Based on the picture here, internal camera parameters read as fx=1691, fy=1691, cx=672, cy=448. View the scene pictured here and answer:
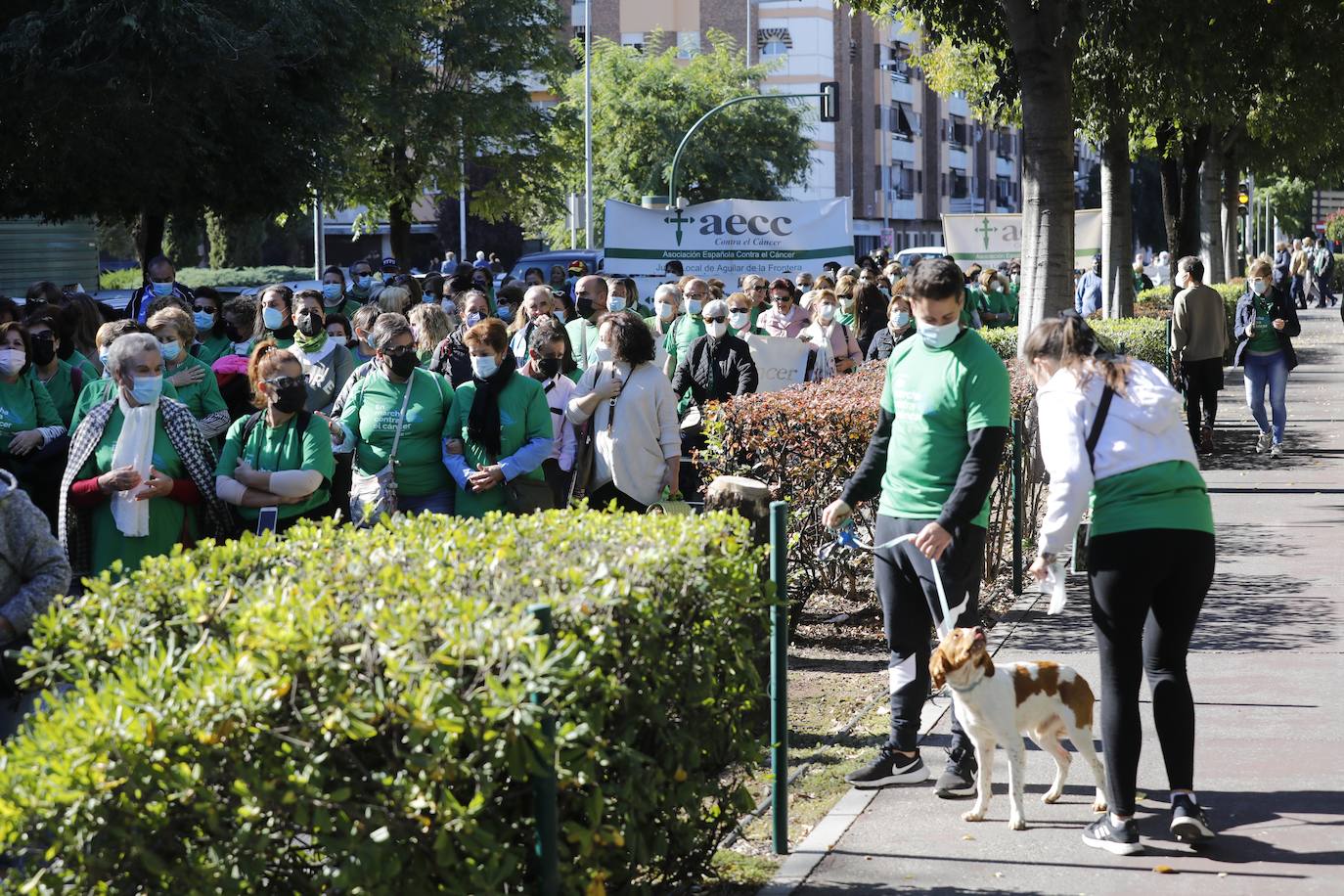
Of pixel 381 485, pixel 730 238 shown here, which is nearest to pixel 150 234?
pixel 730 238

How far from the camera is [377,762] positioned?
372 cm

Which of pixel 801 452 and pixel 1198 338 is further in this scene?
pixel 1198 338

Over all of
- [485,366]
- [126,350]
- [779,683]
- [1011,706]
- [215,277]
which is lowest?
[1011,706]

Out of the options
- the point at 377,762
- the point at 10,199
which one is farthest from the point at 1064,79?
the point at 10,199

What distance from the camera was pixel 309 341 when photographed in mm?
10719

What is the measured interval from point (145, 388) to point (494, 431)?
166 centimetres

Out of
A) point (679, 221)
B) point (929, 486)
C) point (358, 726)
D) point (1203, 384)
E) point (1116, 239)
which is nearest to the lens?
point (358, 726)

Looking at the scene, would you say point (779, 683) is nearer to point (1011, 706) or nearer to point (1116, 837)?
point (1011, 706)

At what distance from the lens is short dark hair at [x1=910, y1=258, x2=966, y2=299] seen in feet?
19.2

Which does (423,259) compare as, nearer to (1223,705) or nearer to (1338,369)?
(1338,369)

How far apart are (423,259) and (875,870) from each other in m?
66.0

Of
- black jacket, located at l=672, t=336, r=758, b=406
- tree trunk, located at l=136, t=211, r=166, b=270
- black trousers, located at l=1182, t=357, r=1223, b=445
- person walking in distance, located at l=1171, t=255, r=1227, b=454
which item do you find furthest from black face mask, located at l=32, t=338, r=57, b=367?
tree trunk, located at l=136, t=211, r=166, b=270

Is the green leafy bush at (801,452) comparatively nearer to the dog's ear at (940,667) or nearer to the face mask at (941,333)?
the face mask at (941,333)

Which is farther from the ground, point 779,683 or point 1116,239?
point 1116,239
